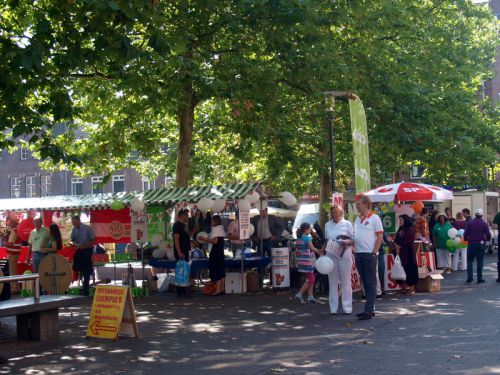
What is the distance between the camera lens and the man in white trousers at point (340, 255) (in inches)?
534

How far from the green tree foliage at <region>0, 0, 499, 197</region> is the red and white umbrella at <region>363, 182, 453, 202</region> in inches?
119

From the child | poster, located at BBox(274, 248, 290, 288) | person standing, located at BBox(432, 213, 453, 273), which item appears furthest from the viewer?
person standing, located at BBox(432, 213, 453, 273)

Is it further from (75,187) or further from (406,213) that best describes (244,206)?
(75,187)

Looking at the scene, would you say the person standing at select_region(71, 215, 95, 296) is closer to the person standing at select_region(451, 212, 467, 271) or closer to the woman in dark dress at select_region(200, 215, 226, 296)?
the woman in dark dress at select_region(200, 215, 226, 296)

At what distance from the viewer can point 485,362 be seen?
8.98m

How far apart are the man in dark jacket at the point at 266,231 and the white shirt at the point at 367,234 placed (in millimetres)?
7703

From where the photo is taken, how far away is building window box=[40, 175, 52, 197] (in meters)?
65.9

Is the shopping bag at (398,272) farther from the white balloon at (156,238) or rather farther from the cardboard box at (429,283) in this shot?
the white balloon at (156,238)

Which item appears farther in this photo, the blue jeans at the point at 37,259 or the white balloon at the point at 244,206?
the blue jeans at the point at 37,259

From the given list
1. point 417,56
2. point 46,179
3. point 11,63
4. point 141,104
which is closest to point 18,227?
point 141,104

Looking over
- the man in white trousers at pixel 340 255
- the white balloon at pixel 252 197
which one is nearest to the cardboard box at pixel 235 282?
the white balloon at pixel 252 197

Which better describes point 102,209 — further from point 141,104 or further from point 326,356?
point 326,356

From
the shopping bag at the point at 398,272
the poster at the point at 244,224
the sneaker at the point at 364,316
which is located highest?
the poster at the point at 244,224

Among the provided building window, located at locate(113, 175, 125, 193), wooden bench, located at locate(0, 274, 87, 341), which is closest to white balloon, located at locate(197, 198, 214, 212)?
wooden bench, located at locate(0, 274, 87, 341)
